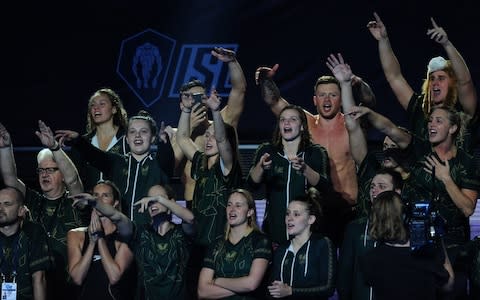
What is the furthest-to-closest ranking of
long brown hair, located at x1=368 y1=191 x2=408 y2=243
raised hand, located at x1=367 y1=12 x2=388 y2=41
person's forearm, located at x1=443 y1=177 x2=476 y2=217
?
raised hand, located at x1=367 y1=12 x2=388 y2=41 < person's forearm, located at x1=443 y1=177 x2=476 y2=217 < long brown hair, located at x1=368 y1=191 x2=408 y2=243

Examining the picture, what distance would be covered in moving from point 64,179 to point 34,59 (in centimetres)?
179

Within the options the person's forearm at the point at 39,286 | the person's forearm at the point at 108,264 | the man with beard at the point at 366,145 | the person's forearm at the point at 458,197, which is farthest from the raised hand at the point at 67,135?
the person's forearm at the point at 458,197

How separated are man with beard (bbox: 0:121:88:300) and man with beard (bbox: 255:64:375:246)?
1522mm

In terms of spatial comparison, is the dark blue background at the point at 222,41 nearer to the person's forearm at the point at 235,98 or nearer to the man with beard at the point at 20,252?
the person's forearm at the point at 235,98

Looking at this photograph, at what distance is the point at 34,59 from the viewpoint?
802 centimetres

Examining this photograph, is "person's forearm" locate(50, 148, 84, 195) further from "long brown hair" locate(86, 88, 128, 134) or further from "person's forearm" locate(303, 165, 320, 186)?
"person's forearm" locate(303, 165, 320, 186)

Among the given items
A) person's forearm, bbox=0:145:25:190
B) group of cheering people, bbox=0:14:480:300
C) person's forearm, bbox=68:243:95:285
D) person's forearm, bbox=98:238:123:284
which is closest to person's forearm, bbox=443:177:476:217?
group of cheering people, bbox=0:14:480:300

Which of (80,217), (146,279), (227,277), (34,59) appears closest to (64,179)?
(80,217)

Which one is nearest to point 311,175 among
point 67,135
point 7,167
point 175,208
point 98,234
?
point 175,208

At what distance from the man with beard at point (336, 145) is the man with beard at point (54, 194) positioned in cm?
152

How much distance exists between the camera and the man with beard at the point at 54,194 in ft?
21.1

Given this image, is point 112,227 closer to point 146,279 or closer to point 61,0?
point 146,279

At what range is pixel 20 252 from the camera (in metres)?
6.16

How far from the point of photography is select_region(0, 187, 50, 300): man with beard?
612 centimetres
